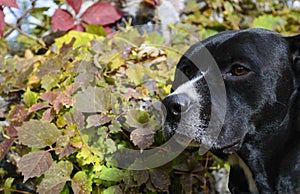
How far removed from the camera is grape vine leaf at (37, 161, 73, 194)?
222 cm

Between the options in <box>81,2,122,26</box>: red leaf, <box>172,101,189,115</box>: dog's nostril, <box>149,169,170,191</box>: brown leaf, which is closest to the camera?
<box>172,101,189,115</box>: dog's nostril

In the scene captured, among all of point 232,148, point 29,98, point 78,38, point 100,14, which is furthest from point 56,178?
point 100,14

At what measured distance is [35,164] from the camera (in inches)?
87.7

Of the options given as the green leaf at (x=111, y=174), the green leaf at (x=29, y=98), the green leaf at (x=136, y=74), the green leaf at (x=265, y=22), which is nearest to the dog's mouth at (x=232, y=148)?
the green leaf at (x=111, y=174)

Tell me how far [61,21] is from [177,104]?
1622 millimetres

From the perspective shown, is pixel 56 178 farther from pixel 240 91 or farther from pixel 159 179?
pixel 240 91

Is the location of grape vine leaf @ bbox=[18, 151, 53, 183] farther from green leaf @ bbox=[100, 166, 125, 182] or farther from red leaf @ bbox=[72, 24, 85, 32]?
red leaf @ bbox=[72, 24, 85, 32]

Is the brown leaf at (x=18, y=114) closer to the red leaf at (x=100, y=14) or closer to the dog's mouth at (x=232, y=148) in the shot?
the dog's mouth at (x=232, y=148)

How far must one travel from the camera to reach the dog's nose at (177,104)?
6.50ft

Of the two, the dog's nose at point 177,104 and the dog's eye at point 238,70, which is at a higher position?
the dog's eye at point 238,70

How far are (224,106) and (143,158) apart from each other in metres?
0.51

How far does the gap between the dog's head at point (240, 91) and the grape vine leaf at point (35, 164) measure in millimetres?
564

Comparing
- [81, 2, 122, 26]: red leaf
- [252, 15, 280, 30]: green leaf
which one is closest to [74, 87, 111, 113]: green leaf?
[81, 2, 122, 26]: red leaf

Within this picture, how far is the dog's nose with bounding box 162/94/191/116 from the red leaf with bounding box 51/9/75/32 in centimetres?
154
